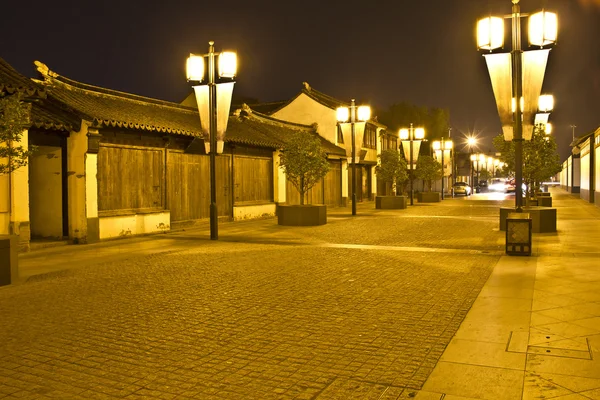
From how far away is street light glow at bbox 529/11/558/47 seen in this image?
1373 cm

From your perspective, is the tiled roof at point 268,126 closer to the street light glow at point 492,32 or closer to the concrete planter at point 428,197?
the concrete planter at point 428,197

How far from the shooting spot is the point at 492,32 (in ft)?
45.6

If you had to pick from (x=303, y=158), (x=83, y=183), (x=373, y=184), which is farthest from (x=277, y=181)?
(x=373, y=184)

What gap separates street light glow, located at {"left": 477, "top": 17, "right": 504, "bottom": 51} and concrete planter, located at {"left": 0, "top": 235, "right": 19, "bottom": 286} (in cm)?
1144

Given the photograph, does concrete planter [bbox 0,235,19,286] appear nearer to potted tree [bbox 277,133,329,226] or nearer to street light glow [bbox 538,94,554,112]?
potted tree [bbox 277,133,329,226]

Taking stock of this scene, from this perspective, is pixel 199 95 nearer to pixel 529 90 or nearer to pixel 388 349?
pixel 529 90

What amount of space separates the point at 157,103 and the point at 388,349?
1863 cm

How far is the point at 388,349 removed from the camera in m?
6.02

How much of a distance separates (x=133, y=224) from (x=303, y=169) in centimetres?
689

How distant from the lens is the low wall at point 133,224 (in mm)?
16953

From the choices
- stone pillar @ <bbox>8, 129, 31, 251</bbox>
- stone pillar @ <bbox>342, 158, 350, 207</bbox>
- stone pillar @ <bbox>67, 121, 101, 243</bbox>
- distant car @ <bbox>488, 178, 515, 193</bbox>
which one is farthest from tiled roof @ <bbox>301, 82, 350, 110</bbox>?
stone pillar @ <bbox>8, 129, 31, 251</bbox>

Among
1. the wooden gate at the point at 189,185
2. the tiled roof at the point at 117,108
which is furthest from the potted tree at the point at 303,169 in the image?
the tiled roof at the point at 117,108

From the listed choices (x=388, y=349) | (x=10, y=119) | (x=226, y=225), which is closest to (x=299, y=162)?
(x=226, y=225)

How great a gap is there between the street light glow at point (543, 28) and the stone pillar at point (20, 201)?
41.6ft
